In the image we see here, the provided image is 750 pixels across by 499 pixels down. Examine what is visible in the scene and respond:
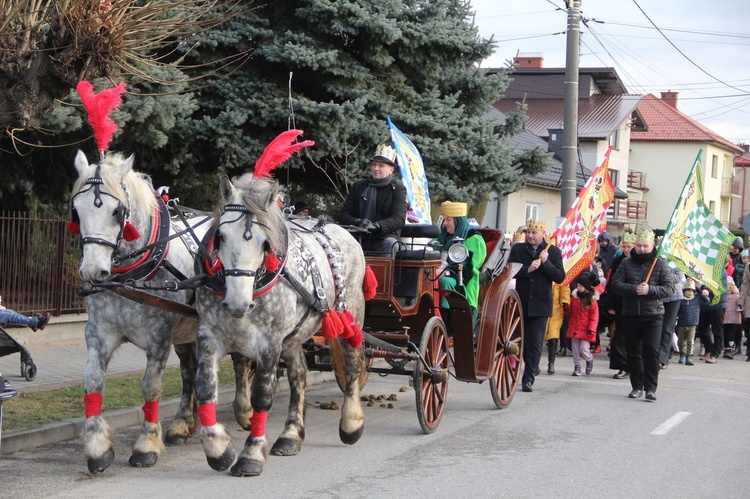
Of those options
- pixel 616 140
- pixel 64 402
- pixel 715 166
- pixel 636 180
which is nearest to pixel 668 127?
pixel 636 180

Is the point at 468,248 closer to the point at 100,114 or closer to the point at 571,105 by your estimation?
the point at 100,114

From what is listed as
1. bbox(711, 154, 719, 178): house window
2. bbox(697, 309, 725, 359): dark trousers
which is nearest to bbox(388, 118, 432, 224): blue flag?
bbox(697, 309, 725, 359): dark trousers

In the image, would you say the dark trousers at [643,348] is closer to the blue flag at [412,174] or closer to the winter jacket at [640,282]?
the winter jacket at [640,282]

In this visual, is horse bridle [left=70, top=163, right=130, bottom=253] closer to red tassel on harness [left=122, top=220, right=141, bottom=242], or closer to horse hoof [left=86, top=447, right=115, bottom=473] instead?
red tassel on harness [left=122, top=220, right=141, bottom=242]

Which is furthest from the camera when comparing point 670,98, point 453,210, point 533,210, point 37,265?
point 670,98

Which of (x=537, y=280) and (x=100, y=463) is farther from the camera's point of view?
(x=537, y=280)

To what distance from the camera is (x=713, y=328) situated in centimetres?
1556

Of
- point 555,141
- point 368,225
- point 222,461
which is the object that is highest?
point 555,141

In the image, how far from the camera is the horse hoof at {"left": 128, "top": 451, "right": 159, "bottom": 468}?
6.57 meters

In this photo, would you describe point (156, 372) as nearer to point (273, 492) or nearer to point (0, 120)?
point (273, 492)

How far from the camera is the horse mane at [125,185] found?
6.14 m

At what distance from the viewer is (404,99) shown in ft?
48.9

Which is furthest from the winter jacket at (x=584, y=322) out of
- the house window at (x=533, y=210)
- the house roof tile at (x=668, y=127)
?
the house roof tile at (x=668, y=127)

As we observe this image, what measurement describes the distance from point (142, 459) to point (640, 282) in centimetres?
615
